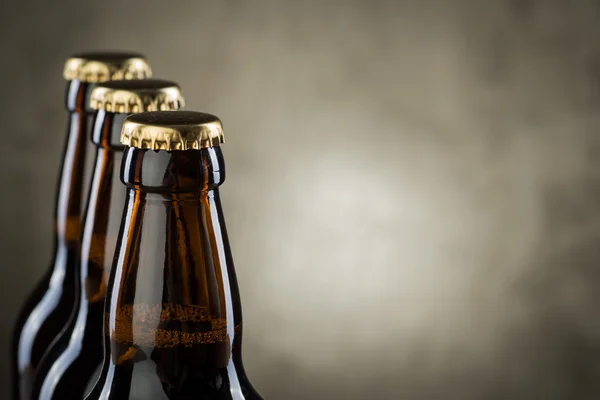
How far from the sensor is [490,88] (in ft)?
4.08

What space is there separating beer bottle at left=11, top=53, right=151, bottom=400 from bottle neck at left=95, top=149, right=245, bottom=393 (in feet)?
0.62

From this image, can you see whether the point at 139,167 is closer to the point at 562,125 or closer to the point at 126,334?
the point at 126,334

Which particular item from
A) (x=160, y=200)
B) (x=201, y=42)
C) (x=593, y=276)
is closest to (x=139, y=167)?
(x=160, y=200)

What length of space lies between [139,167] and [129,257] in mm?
40

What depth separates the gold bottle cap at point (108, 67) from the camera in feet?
1.78

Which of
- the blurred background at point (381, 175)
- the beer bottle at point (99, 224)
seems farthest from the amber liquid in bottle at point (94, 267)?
the blurred background at point (381, 175)

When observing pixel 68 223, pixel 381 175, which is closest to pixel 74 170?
pixel 68 223

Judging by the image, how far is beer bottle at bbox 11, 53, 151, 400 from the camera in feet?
1.81

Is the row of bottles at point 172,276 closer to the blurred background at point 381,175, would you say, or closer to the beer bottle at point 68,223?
the beer bottle at point 68,223

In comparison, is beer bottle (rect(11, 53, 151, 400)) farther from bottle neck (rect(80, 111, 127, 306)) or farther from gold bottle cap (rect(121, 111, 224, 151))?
gold bottle cap (rect(121, 111, 224, 151))

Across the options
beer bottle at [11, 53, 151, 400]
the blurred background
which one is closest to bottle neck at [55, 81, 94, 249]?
beer bottle at [11, 53, 151, 400]

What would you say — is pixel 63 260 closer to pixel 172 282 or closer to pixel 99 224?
pixel 99 224

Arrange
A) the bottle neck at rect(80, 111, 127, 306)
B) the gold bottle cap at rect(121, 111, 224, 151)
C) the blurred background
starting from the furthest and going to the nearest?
the blurred background → the bottle neck at rect(80, 111, 127, 306) → the gold bottle cap at rect(121, 111, 224, 151)

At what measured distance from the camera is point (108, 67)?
1.79 ft
